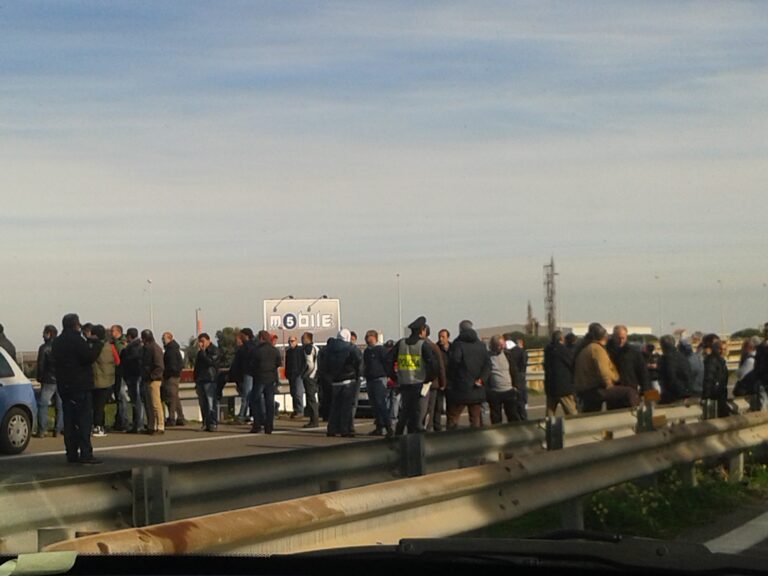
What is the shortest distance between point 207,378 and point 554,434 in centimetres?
1527

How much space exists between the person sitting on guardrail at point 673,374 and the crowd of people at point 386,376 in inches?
0.6

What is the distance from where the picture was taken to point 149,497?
217 inches

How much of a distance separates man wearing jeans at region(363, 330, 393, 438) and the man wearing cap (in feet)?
7.33

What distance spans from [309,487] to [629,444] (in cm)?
364

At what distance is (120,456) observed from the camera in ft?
62.1

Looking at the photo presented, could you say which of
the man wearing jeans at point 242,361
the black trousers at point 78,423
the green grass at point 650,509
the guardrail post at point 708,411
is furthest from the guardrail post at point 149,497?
the man wearing jeans at point 242,361

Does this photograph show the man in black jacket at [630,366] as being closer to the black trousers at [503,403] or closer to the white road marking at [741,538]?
the black trousers at [503,403]

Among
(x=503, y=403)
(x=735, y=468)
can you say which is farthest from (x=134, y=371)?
(x=735, y=468)

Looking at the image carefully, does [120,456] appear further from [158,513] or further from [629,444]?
[158,513]

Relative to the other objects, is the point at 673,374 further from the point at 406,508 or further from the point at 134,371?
the point at 406,508

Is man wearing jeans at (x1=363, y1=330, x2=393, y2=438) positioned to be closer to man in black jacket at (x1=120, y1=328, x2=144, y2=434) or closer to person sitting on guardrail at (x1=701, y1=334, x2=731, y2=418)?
man in black jacket at (x1=120, y1=328, x2=144, y2=434)

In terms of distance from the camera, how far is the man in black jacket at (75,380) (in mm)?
16531

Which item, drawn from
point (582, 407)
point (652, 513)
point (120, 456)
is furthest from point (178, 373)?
point (652, 513)

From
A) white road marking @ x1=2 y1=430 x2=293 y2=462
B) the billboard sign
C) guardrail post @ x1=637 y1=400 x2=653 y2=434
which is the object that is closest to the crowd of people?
white road marking @ x1=2 y1=430 x2=293 y2=462
